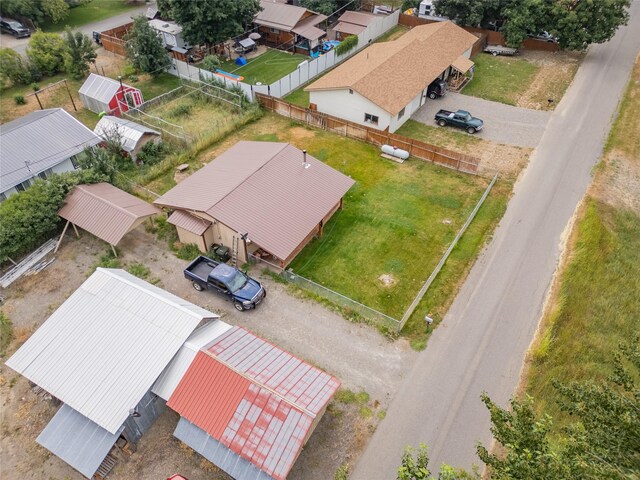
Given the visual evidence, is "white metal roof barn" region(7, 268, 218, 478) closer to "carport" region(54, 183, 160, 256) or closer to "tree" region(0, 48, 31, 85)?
"carport" region(54, 183, 160, 256)

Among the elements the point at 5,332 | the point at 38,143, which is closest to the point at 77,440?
the point at 5,332

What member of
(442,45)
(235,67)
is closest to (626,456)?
(442,45)

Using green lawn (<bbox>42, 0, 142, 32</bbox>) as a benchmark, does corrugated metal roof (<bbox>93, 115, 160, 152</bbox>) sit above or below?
below

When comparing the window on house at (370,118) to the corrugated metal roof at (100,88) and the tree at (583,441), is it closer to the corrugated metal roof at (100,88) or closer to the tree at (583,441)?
the corrugated metal roof at (100,88)

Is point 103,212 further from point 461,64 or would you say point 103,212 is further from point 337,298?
point 461,64

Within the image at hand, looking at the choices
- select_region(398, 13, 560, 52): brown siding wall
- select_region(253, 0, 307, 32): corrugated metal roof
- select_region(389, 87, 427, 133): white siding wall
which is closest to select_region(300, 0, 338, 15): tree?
select_region(253, 0, 307, 32): corrugated metal roof
